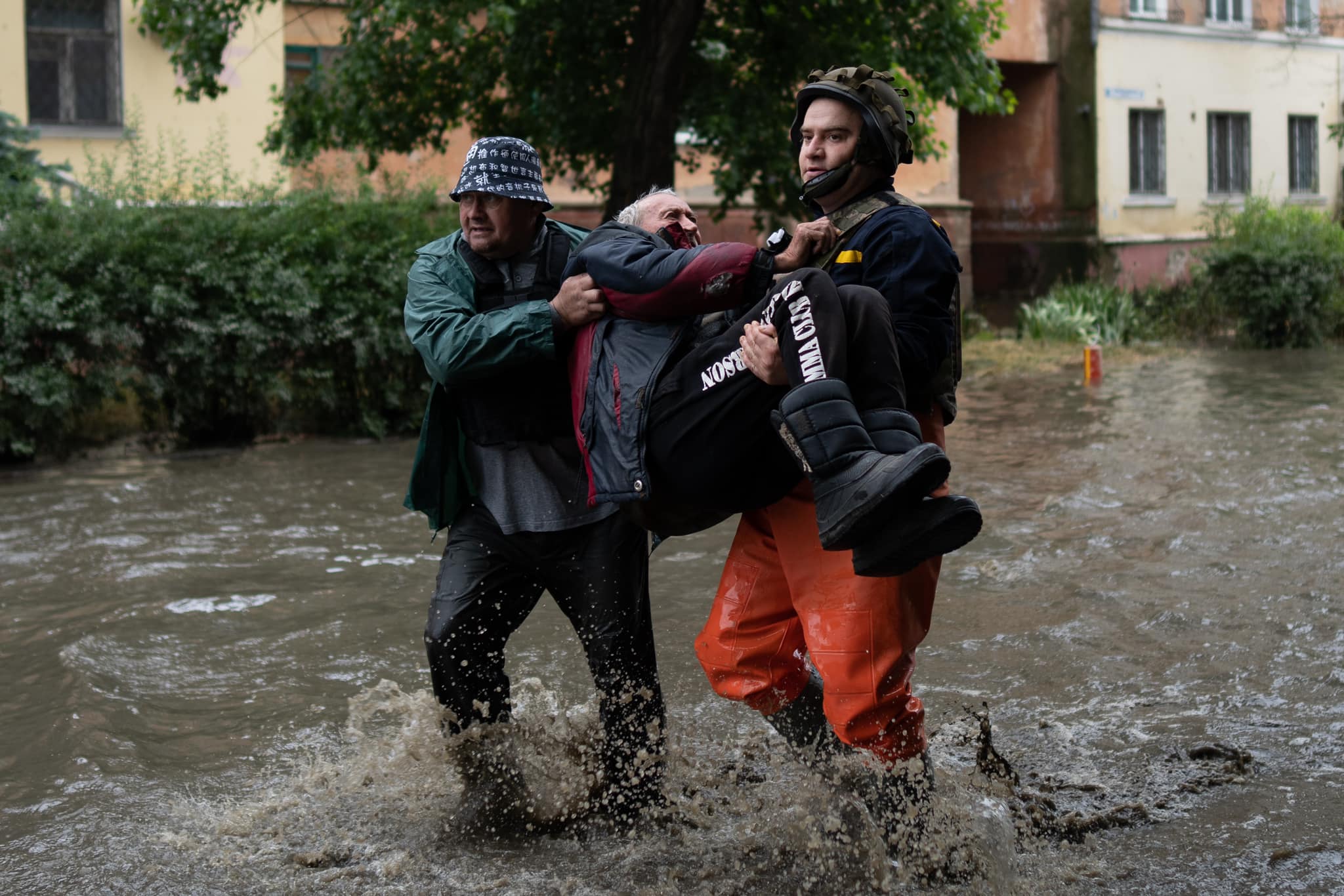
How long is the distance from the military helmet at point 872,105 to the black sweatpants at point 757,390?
499 millimetres

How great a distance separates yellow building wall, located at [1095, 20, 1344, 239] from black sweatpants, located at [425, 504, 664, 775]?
948 inches

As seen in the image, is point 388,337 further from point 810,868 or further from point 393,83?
point 810,868

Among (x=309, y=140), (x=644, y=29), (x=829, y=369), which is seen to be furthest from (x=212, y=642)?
(x=309, y=140)

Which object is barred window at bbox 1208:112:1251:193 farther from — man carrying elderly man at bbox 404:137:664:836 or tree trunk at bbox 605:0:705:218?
man carrying elderly man at bbox 404:137:664:836

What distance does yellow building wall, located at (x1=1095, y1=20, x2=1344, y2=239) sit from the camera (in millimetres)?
27172

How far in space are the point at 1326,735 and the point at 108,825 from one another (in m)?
4.00

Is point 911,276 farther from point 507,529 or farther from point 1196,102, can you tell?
point 1196,102

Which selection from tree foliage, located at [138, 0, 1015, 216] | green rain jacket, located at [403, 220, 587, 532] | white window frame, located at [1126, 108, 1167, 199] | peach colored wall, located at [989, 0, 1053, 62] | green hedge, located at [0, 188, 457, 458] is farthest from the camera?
white window frame, located at [1126, 108, 1167, 199]

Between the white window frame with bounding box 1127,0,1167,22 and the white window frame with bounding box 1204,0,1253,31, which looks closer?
the white window frame with bounding box 1127,0,1167,22

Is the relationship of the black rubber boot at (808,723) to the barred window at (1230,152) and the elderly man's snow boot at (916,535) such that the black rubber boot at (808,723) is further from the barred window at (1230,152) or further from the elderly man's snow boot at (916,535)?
the barred window at (1230,152)

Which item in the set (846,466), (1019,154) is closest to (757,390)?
(846,466)

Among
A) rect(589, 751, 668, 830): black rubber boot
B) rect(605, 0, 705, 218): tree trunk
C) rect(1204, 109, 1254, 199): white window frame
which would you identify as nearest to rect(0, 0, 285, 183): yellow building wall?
rect(605, 0, 705, 218): tree trunk

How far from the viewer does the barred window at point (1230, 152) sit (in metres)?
29.3

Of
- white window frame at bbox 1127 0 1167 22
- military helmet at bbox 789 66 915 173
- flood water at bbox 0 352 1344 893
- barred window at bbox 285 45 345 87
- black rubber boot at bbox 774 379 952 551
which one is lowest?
flood water at bbox 0 352 1344 893
